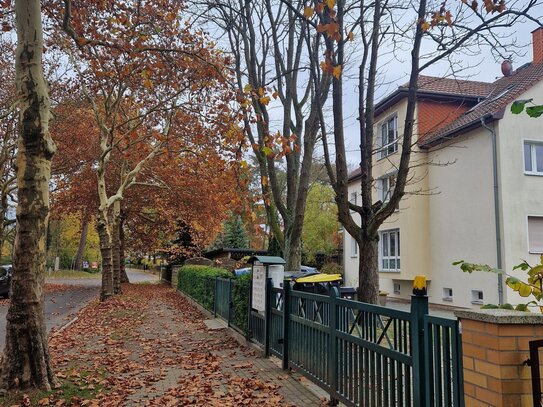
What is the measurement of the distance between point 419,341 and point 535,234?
17.0m

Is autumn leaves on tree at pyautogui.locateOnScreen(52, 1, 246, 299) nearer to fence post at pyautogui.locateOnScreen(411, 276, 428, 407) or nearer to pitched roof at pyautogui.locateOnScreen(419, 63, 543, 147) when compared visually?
fence post at pyautogui.locateOnScreen(411, 276, 428, 407)

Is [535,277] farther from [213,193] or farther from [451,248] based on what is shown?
[213,193]

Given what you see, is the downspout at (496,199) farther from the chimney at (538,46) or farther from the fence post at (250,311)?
the fence post at (250,311)

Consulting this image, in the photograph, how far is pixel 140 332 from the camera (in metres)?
11.6

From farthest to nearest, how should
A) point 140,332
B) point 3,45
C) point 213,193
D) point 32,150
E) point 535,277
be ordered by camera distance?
point 213,193
point 3,45
point 140,332
point 32,150
point 535,277

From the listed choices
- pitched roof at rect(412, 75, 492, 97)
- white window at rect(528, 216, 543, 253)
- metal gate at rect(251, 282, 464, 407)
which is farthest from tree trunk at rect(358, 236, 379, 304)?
pitched roof at rect(412, 75, 492, 97)

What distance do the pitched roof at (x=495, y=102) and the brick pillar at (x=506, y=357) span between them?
1680 cm

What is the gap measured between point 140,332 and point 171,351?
2.75 m

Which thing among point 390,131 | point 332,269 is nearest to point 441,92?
point 390,131

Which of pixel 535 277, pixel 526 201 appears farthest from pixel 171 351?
pixel 526 201

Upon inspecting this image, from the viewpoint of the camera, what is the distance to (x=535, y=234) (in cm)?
1841

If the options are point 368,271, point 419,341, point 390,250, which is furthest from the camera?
point 390,250

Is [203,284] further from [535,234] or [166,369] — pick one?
[535,234]

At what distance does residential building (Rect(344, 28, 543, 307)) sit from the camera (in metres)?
18.2
